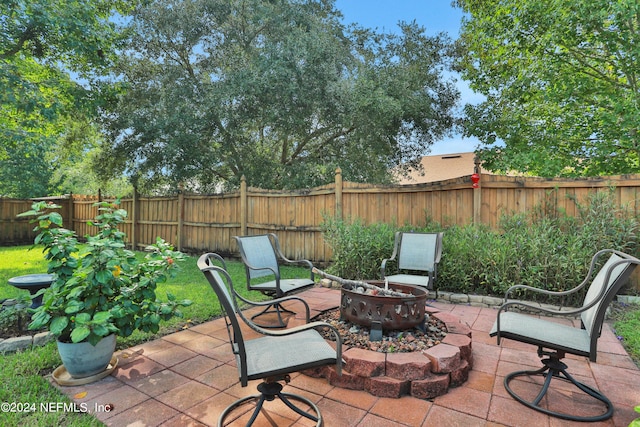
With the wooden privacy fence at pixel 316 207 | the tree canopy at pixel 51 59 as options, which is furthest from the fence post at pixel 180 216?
the tree canopy at pixel 51 59

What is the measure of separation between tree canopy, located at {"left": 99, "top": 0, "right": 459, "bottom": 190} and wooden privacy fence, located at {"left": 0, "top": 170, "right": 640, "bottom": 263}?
120 centimetres

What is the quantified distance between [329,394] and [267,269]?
5.08 feet

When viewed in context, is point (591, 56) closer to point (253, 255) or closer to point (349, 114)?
point (349, 114)

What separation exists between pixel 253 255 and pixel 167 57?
7.55 metres

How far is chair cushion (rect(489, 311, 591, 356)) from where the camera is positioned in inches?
72.1

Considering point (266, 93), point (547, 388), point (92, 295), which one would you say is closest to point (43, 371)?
point (92, 295)

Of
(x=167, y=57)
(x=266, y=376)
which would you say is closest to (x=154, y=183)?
(x=167, y=57)

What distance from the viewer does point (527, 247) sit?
3.88 meters

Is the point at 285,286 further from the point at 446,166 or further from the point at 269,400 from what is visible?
the point at 446,166

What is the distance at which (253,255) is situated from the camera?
11.8 ft

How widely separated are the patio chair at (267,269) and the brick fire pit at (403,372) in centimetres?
114

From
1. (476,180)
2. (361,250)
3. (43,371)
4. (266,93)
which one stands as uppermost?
(266,93)

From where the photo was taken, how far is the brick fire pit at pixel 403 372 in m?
1.99

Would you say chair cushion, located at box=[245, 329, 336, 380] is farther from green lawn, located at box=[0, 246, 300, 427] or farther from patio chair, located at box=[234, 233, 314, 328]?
patio chair, located at box=[234, 233, 314, 328]
